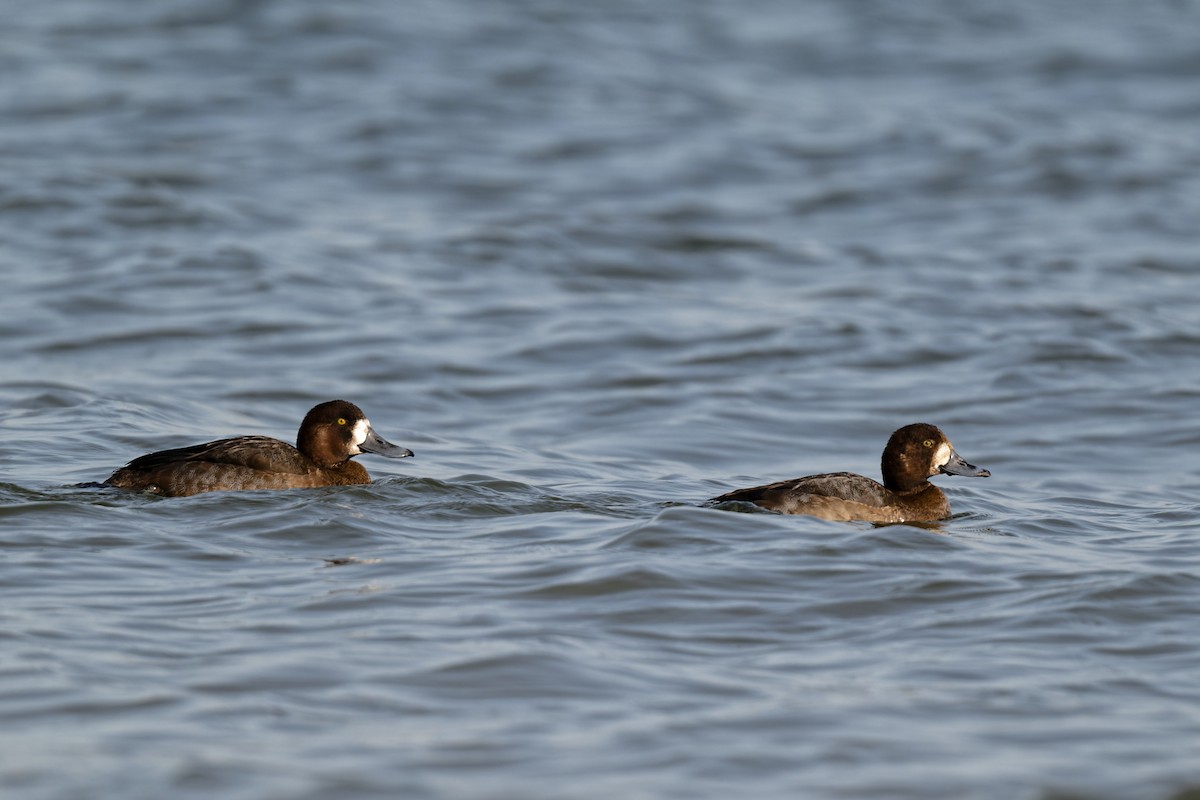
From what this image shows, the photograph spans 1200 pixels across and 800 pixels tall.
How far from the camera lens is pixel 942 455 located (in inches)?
406

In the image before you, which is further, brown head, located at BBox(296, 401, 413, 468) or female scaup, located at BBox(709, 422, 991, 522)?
brown head, located at BBox(296, 401, 413, 468)

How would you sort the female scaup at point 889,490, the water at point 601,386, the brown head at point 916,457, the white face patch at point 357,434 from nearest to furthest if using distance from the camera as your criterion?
the water at point 601,386 → the female scaup at point 889,490 → the brown head at point 916,457 → the white face patch at point 357,434

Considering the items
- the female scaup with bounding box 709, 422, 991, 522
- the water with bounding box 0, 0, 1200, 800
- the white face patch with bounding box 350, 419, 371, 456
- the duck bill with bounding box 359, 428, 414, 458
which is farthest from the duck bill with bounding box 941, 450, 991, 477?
the white face patch with bounding box 350, 419, 371, 456

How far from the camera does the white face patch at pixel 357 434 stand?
1038cm

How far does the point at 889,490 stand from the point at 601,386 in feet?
15.2

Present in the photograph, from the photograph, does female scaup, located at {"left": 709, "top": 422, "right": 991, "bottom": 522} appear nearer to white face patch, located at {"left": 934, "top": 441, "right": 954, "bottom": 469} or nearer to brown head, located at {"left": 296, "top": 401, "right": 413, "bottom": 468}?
white face patch, located at {"left": 934, "top": 441, "right": 954, "bottom": 469}

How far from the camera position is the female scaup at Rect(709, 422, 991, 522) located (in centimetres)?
957

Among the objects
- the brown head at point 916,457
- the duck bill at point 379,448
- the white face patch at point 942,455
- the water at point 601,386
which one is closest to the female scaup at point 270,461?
the duck bill at point 379,448

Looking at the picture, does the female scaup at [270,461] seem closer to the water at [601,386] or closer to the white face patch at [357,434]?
the white face patch at [357,434]

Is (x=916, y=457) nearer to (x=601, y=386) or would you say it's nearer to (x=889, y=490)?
(x=889, y=490)

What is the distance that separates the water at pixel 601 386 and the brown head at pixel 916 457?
377mm

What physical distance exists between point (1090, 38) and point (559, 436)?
2124cm

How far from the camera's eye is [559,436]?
12.9 metres

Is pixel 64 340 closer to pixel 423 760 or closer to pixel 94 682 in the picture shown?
pixel 94 682
